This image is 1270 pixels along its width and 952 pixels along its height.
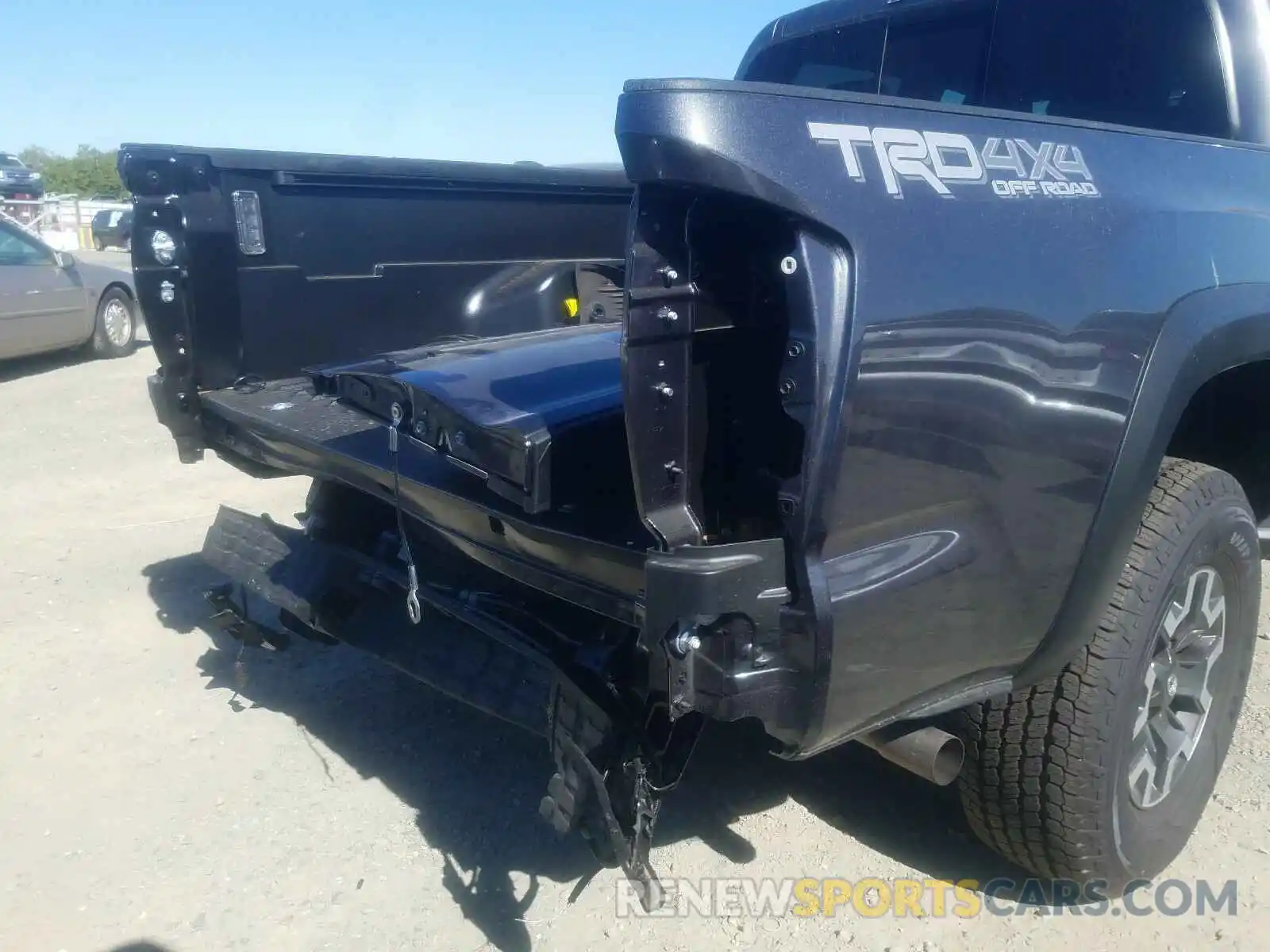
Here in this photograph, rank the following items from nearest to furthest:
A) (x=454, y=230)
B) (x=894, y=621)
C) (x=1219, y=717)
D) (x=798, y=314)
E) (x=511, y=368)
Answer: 1. (x=798, y=314)
2. (x=894, y=621)
3. (x=511, y=368)
4. (x=1219, y=717)
5. (x=454, y=230)

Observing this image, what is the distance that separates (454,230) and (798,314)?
2341mm

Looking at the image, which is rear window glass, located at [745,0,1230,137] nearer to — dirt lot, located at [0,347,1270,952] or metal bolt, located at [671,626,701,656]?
metal bolt, located at [671,626,701,656]

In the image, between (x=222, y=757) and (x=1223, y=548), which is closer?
(x=1223, y=548)

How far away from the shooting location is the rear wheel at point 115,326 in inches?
446

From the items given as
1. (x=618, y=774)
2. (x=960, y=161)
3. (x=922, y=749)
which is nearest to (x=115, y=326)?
(x=618, y=774)

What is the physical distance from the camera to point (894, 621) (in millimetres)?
2016

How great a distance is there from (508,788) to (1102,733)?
5.68 ft

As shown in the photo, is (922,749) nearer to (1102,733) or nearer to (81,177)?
(1102,733)

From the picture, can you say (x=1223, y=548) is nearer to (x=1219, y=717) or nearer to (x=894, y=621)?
(x=1219, y=717)

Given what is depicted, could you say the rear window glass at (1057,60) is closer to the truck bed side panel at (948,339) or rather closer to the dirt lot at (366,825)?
the truck bed side panel at (948,339)

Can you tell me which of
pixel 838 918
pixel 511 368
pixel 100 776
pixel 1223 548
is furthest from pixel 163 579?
pixel 1223 548

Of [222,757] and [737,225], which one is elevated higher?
[737,225]

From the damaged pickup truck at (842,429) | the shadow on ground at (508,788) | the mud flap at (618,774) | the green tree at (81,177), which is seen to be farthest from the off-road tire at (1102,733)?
the green tree at (81,177)

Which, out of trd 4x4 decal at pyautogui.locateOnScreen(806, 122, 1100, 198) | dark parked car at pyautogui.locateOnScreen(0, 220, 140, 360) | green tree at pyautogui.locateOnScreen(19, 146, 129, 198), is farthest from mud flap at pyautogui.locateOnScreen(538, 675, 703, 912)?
green tree at pyautogui.locateOnScreen(19, 146, 129, 198)
